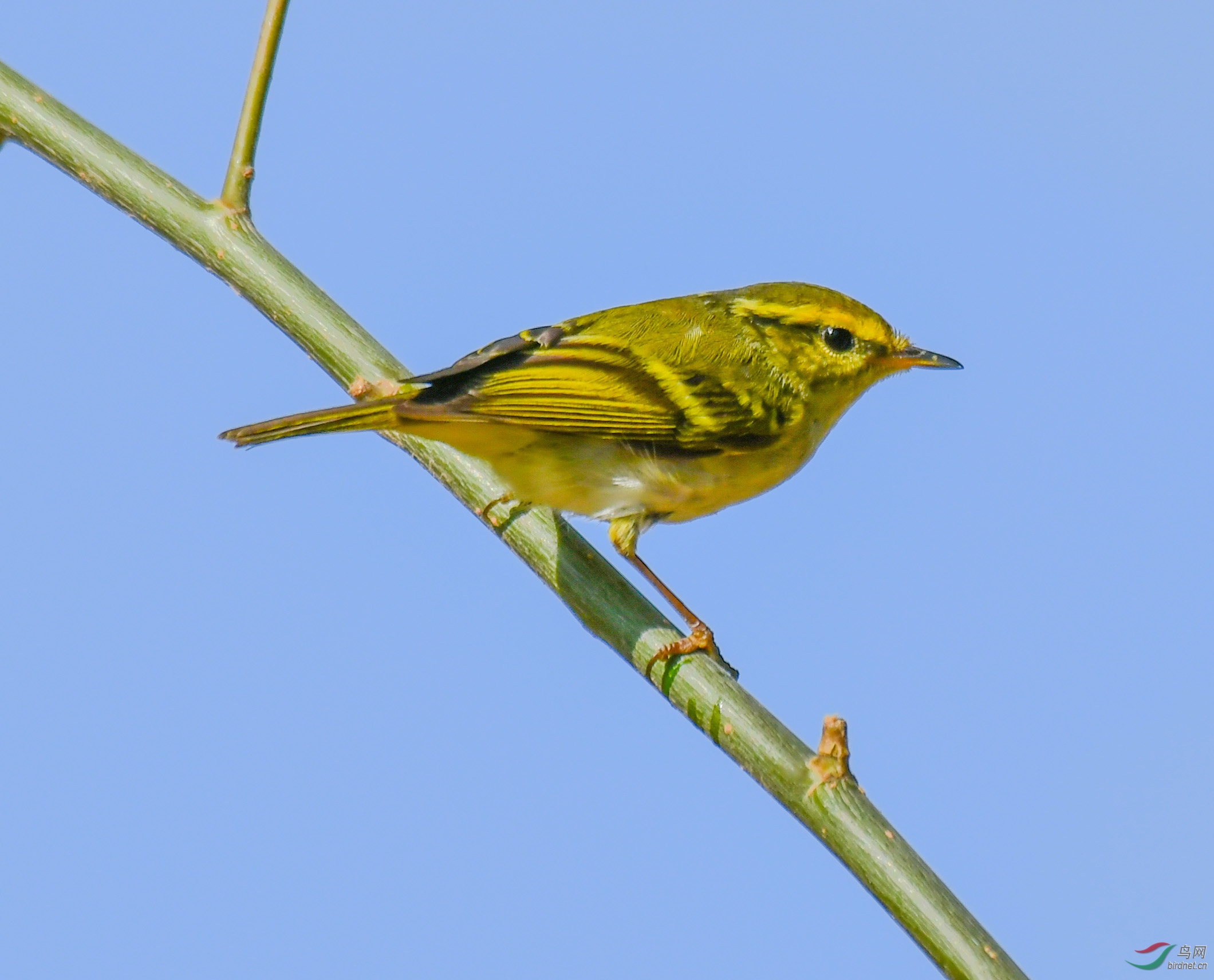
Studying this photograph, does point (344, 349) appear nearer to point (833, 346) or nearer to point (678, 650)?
point (678, 650)

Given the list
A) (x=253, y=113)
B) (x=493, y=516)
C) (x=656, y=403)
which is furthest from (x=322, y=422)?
(x=656, y=403)

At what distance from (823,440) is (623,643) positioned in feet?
6.22

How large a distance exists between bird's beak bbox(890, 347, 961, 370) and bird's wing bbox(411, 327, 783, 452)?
562 mm

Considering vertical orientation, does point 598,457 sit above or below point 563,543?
above

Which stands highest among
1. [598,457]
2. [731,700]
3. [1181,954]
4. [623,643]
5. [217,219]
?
[217,219]

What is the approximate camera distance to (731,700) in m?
2.93

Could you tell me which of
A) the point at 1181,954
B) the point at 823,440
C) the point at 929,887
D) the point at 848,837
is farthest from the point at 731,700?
the point at 823,440

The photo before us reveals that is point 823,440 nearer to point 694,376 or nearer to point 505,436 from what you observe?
point 694,376

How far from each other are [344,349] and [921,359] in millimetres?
2288

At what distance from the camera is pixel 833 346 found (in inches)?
187

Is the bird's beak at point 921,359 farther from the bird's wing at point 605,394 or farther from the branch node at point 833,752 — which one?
the branch node at point 833,752

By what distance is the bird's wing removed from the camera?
395cm

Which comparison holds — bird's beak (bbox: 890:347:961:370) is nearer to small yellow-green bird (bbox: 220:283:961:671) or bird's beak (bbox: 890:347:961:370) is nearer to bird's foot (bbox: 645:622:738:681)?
small yellow-green bird (bbox: 220:283:961:671)

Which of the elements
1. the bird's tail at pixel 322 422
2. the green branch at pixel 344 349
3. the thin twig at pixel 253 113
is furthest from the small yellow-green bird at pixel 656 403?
the thin twig at pixel 253 113
